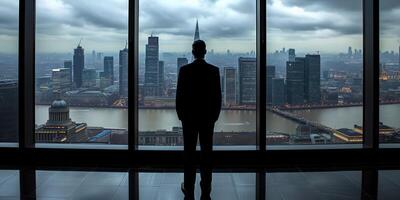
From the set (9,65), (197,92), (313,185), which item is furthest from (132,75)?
(313,185)

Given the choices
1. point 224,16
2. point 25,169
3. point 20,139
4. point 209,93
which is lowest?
point 25,169

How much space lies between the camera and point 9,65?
518 cm

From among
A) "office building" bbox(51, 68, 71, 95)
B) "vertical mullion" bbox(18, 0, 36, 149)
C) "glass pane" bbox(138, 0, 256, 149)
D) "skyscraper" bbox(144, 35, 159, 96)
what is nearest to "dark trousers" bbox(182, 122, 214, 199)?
"glass pane" bbox(138, 0, 256, 149)

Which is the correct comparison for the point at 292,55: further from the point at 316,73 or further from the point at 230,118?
the point at 230,118

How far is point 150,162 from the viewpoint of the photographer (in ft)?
16.7

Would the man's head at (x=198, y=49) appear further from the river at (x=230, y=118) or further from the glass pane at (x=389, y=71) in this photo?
the glass pane at (x=389, y=71)

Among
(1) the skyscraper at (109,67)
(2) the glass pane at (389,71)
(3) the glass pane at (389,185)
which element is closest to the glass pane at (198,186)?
(3) the glass pane at (389,185)

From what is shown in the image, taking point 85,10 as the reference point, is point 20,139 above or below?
below

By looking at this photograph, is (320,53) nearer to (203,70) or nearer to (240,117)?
(240,117)

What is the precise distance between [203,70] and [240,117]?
5.75 feet

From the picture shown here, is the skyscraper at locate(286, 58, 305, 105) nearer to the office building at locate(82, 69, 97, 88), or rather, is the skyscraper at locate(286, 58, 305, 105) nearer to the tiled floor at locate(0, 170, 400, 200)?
the tiled floor at locate(0, 170, 400, 200)

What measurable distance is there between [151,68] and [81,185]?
5.71 feet

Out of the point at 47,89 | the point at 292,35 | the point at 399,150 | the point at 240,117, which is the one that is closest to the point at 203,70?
the point at 240,117

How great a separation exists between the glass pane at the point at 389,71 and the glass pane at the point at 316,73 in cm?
27
